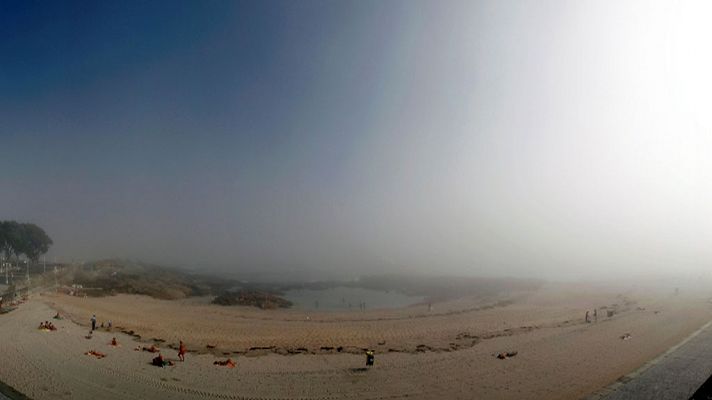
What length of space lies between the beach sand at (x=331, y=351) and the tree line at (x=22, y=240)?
1185 inches

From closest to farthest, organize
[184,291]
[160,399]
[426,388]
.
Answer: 1. [160,399]
2. [426,388]
3. [184,291]

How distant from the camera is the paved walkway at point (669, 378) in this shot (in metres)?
16.7

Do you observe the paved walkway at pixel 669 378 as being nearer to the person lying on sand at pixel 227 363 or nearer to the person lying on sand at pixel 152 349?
the person lying on sand at pixel 227 363

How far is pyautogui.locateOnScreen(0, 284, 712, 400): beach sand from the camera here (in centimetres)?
1694

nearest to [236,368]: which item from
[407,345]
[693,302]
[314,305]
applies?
[407,345]

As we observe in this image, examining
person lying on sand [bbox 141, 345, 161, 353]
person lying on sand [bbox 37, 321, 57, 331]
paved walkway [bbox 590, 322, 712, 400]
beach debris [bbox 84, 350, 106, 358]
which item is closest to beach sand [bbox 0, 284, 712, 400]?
beach debris [bbox 84, 350, 106, 358]

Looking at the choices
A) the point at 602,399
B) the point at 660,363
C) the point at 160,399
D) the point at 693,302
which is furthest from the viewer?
the point at 693,302

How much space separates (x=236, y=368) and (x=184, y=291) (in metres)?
41.8

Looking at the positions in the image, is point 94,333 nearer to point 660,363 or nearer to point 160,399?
point 160,399

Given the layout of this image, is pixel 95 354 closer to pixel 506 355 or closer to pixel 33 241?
pixel 506 355

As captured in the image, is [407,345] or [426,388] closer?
[426,388]

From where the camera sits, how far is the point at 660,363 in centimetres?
2184

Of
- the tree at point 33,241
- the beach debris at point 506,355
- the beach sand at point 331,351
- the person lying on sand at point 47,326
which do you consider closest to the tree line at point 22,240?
the tree at point 33,241

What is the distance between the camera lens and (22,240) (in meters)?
62.7
